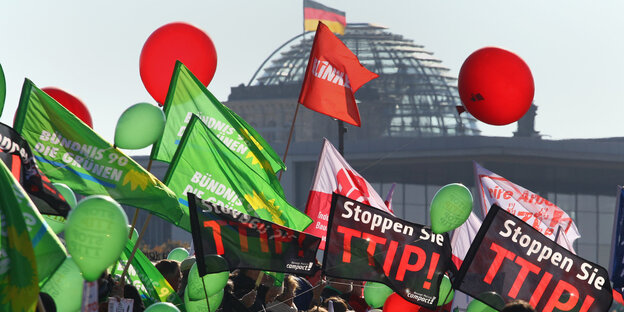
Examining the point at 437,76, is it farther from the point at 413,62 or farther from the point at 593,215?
the point at 593,215

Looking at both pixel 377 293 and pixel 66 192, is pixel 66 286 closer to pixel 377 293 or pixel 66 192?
pixel 66 192

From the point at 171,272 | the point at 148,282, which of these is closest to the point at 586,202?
the point at 171,272

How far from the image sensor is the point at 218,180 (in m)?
8.05

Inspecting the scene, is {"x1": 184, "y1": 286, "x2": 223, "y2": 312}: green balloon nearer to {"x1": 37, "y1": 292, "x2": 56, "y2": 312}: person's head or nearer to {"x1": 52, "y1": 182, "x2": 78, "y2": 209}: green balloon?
{"x1": 52, "y1": 182, "x2": 78, "y2": 209}: green balloon

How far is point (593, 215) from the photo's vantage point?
52.2 m

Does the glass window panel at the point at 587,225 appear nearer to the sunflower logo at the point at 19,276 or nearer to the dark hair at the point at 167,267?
the dark hair at the point at 167,267

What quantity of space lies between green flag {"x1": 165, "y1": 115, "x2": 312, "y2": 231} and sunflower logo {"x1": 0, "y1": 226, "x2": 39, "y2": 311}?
2601 millimetres

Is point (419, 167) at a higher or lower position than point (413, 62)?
lower

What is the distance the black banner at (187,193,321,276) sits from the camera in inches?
263

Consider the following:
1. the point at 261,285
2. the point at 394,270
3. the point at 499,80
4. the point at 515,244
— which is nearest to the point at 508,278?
the point at 515,244

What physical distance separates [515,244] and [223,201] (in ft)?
6.98

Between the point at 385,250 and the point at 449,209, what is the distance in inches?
19.3

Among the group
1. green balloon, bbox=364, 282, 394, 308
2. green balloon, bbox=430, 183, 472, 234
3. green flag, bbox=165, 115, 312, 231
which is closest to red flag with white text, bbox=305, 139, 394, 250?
green flag, bbox=165, 115, 312, 231

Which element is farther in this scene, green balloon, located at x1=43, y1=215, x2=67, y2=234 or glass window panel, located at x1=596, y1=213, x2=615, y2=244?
glass window panel, located at x1=596, y1=213, x2=615, y2=244
